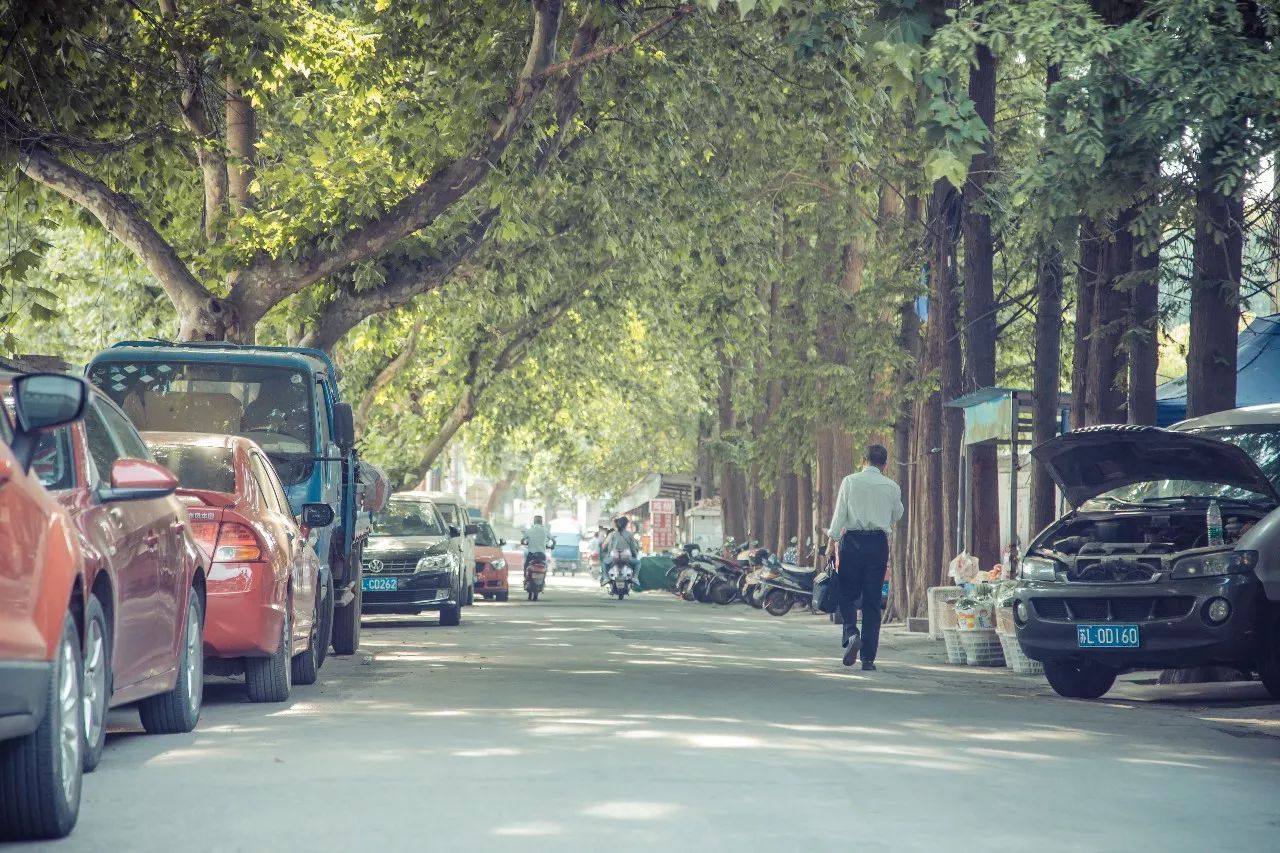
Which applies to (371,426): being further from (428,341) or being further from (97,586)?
(97,586)

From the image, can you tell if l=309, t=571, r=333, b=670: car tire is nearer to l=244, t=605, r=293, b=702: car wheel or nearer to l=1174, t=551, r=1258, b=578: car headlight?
l=244, t=605, r=293, b=702: car wheel

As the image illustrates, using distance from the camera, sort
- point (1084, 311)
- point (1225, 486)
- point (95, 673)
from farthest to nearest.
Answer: point (1084, 311), point (1225, 486), point (95, 673)

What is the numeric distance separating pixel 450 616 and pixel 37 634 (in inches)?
795

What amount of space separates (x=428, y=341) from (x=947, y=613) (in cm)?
2193

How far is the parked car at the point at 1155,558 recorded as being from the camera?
522 inches

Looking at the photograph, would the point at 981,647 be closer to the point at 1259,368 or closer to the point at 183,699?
the point at 1259,368

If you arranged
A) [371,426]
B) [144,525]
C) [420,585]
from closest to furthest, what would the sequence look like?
[144,525]
[420,585]
[371,426]

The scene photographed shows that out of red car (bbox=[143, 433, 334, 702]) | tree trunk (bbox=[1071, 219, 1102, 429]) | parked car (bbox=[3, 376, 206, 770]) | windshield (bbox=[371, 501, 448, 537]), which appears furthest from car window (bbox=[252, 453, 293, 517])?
windshield (bbox=[371, 501, 448, 537])

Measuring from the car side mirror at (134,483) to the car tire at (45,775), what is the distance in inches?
57.4

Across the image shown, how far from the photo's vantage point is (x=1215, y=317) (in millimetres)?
16562

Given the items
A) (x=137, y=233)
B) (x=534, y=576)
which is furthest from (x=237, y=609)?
(x=534, y=576)

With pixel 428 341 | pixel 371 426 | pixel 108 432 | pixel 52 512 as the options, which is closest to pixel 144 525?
pixel 108 432

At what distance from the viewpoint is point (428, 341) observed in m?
40.2

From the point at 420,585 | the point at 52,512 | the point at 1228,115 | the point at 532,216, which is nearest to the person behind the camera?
the point at 52,512
